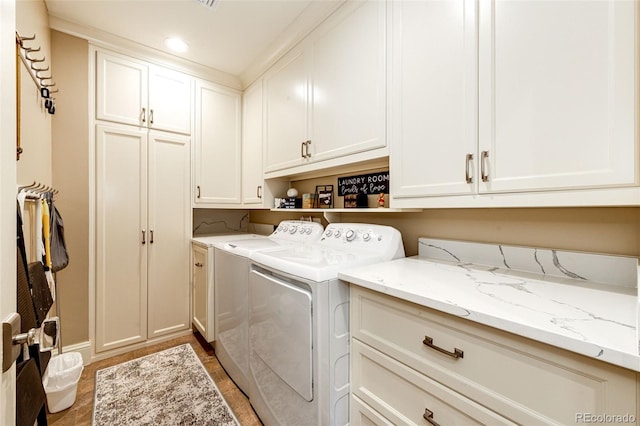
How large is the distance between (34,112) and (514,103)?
2.47 m

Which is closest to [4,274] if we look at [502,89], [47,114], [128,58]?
[502,89]

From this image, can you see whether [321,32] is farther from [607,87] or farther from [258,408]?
[258,408]

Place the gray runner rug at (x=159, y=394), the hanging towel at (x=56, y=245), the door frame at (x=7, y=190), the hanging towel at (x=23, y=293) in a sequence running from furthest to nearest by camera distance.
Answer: the gray runner rug at (x=159, y=394) < the hanging towel at (x=56, y=245) < the hanging towel at (x=23, y=293) < the door frame at (x=7, y=190)

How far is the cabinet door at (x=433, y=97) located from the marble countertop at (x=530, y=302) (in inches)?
15.8

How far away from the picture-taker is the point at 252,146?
271 cm

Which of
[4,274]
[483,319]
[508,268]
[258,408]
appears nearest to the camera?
[4,274]

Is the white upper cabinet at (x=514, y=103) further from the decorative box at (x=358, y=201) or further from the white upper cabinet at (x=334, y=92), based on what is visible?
the decorative box at (x=358, y=201)

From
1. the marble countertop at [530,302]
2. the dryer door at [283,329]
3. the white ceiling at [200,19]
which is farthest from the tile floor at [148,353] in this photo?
the white ceiling at [200,19]

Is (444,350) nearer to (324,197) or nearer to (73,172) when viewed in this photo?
(324,197)

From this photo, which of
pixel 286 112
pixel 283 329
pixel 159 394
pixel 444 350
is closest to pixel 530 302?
pixel 444 350

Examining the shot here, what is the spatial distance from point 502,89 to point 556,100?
187 millimetres

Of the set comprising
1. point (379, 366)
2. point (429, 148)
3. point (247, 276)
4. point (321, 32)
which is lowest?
point (379, 366)

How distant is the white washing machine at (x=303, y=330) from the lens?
44.6 inches

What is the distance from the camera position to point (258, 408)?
1553mm
